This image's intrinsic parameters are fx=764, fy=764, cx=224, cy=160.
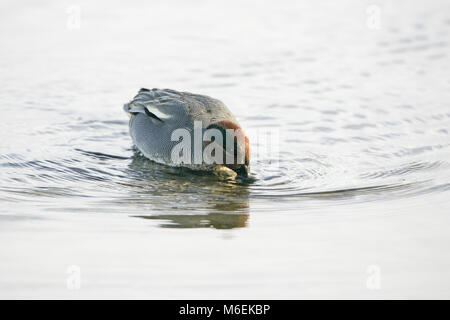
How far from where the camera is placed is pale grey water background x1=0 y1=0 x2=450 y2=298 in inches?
265

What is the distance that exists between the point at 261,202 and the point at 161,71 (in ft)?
22.6

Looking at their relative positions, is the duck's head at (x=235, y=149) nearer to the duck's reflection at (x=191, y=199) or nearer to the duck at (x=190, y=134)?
the duck at (x=190, y=134)

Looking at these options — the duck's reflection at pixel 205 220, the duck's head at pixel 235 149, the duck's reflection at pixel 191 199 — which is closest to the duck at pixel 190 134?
the duck's head at pixel 235 149

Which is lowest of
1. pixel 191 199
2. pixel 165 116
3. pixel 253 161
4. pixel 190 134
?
pixel 191 199

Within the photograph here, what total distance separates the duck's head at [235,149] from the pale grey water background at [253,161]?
1.12ft

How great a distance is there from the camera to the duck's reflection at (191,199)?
8.17m

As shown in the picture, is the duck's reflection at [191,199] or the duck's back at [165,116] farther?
the duck's back at [165,116]

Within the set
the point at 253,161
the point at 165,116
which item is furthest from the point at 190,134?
the point at 253,161

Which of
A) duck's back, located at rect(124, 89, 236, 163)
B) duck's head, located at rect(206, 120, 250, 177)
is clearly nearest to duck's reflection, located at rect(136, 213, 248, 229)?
duck's head, located at rect(206, 120, 250, 177)

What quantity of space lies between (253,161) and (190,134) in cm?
106

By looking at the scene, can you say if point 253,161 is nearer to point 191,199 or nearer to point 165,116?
point 165,116

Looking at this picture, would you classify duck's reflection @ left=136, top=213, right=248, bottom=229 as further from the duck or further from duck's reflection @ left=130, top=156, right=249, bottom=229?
the duck

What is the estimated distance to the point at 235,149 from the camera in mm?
9789

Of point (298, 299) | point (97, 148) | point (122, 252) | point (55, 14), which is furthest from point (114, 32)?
point (298, 299)
